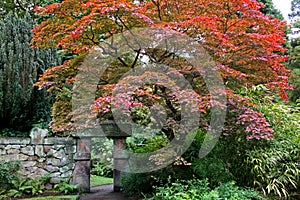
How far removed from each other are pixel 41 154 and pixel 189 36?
4173 millimetres

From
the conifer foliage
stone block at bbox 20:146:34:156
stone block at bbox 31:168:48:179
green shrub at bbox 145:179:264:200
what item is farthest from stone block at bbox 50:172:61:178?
green shrub at bbox 145:179:264:200

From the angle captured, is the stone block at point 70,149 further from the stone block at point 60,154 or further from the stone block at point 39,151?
the stone block at point 39,151

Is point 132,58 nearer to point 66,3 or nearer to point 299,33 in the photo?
point 66,3

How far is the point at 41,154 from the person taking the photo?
6449 millimetres

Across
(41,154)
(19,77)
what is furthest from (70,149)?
(19,77)

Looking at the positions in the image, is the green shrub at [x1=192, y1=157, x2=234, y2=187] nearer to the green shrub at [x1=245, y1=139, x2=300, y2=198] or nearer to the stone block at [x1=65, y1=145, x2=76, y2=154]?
the green shrub at [x1=245, y1=139, x2=300, y2=198]

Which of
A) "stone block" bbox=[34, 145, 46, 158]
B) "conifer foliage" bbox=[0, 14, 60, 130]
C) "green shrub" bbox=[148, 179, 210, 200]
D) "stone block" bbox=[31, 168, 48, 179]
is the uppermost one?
"conifer foliage" bbox=[0, 14, 60, 130]

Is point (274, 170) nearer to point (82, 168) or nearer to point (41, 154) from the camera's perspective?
point (82, 168)

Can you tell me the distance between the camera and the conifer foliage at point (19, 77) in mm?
6281

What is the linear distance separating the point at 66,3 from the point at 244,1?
2453 mm

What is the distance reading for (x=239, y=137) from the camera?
4.98 m

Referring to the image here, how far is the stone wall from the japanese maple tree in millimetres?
1958

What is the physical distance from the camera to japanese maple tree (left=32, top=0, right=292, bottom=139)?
3949mm

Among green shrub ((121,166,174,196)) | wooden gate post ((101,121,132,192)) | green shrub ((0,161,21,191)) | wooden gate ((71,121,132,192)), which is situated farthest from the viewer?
wooden gate post ((101,121,132,192))
